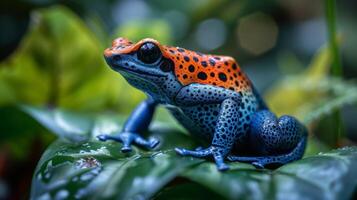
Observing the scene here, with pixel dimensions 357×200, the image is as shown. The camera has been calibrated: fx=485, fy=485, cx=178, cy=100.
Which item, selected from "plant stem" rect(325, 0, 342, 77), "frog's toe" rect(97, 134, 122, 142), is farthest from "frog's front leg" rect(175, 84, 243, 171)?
"plant stem" rect(325, 0, 342, 77)

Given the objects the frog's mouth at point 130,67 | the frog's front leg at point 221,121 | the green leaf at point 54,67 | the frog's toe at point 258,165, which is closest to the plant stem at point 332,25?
the frog's front leg at point 221,121

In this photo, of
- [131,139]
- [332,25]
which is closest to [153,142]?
[131,139]

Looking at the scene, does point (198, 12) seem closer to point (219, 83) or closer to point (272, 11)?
point (272, 11)

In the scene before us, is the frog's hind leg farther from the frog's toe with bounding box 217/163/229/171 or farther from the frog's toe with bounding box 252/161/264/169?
the frog's toe with bounding box 217/163/229/171

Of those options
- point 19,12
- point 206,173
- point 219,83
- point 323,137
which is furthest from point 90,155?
point 19,12

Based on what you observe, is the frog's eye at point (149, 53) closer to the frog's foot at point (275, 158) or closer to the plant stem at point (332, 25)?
the frog's foot at point (275, 158)

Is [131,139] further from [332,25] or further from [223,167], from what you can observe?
[332,25]
